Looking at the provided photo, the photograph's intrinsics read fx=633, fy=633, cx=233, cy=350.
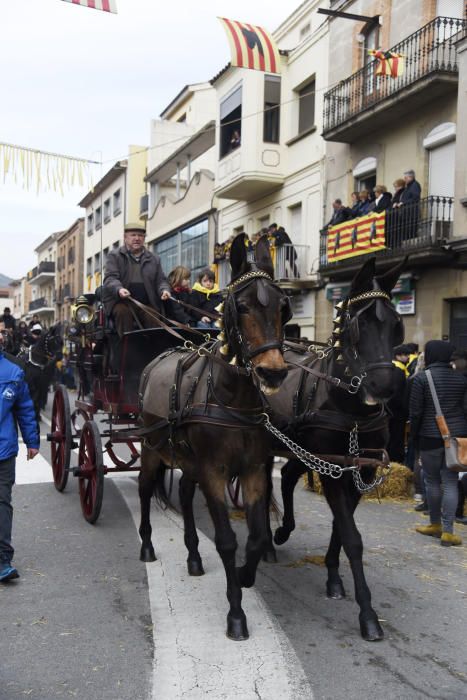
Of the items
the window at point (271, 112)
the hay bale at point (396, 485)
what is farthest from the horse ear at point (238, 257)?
the window at point (271, 112)

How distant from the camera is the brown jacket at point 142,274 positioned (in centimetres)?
671

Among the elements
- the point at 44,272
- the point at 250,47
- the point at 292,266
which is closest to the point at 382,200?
the point at 250,47

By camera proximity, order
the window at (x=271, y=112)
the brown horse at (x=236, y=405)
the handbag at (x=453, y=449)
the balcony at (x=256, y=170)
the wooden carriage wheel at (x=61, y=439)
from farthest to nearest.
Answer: the window at (x=271, y=112), the balcony at (x=256, y=170), the wooden carriage wheel at (x=61, y=439), the handbag at (x=453, y=449), the brown horse at (x=236, y=405)

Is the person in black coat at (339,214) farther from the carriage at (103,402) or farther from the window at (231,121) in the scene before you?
the carriage at (103,402)

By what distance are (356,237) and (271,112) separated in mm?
7676

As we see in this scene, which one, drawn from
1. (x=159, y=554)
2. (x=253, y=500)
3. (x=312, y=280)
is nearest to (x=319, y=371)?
(x=253, y=500)

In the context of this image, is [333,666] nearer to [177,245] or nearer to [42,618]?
[42,618]

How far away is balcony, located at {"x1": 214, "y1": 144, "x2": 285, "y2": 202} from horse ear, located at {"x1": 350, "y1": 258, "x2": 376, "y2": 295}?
17.0m

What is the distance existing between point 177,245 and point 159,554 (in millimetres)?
24625

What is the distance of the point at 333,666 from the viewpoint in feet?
11.8

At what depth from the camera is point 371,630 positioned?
3.92 metres

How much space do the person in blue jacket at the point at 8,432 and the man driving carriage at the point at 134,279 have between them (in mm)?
1729

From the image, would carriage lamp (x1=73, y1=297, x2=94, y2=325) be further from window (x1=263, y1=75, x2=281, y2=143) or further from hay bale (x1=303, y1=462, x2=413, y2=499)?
window (x1=263, y1=75, x2=281, y2=143)

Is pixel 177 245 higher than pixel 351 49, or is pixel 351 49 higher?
pixel 351 49
